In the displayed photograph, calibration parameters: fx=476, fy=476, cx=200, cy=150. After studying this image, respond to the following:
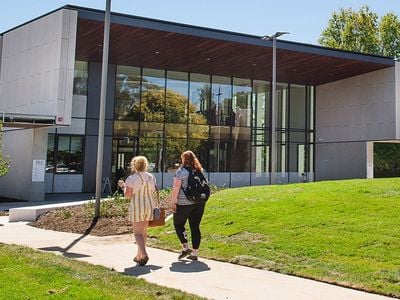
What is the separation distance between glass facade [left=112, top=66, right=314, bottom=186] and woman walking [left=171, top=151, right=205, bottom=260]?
18.8 metres

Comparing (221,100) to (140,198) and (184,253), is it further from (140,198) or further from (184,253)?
(140,198)

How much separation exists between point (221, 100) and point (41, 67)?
12.8 m

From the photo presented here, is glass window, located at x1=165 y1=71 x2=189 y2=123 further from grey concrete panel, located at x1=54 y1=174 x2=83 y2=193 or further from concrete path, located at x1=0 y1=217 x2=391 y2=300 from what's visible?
concrete path, located at x1=0 y1=217 x2=391 y2=300

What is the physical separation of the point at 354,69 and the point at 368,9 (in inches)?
1173

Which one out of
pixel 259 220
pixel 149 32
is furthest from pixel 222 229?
pixel 149 32

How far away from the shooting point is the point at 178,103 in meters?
28.9

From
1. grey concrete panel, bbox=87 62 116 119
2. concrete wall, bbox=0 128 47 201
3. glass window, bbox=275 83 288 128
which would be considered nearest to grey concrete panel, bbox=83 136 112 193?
grey concrete panel, bbox=87 62 116 119

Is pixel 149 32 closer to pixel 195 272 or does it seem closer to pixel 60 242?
pixel 60 242

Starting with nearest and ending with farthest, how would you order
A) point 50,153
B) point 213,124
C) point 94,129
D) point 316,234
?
1. point 316,234
2. point 50,153
3. point 94,129
4. point 213,124

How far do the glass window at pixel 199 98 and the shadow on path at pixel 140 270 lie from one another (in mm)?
21851

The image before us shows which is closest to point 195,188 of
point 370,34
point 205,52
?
point 205,52

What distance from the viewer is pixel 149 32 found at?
21.4 metres

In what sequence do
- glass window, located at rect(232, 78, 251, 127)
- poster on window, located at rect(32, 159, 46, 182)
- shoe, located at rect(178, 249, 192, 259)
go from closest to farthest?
shoe, located at rect(178, 249, 192, 259)
poster on window, located at rect(32, 159, 46, 182)
glass window, located at rect(232, 78, 251, 127)

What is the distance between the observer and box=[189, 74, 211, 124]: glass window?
96.2 ft
